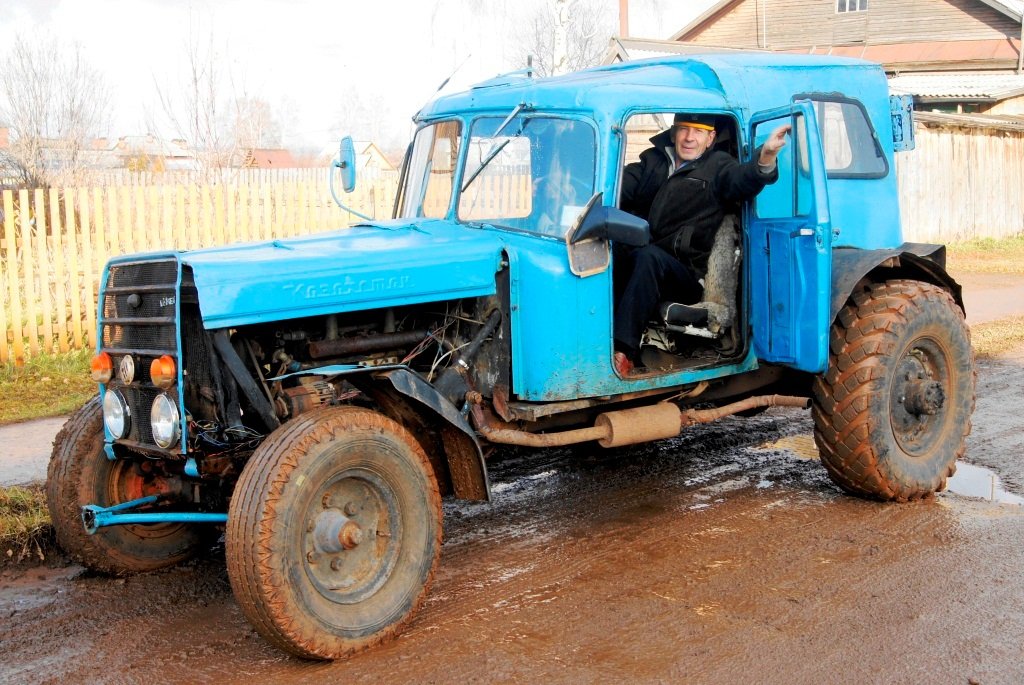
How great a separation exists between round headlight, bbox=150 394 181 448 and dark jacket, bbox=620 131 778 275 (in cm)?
282

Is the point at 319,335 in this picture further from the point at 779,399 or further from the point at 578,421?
the point at 779,399

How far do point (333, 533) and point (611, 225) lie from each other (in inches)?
76.0

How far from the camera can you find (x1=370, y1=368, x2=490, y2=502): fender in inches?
182

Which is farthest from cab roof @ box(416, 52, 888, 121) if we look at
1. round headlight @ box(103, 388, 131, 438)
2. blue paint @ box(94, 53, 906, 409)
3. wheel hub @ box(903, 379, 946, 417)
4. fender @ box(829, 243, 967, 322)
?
round headlight @ box(103, 388, 131, 438)

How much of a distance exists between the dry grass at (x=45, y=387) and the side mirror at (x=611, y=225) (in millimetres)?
5249

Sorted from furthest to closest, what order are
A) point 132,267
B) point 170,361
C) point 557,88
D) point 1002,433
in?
point 1002,433 < point 557,88 < point 132,267 < point 170,361

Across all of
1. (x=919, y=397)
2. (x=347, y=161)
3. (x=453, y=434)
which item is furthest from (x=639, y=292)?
(x=347, y=161)

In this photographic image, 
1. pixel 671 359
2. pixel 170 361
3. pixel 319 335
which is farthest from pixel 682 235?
pixel 170 361

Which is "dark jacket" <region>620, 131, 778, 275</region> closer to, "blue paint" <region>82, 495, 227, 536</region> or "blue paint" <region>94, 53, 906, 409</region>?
"blue paint" <region>94, 53, 906, 409</region>

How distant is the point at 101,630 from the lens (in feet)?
15.1

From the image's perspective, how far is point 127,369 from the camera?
4.73 metres

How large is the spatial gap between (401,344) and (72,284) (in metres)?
7.19

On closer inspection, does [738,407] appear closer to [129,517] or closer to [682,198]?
[682,198]

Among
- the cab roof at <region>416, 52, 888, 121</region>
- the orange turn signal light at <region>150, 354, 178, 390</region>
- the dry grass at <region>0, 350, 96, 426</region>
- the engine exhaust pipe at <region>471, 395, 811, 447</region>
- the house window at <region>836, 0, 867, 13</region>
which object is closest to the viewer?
the orange turn signal light at <region>150, 354, 178, 390</region>
